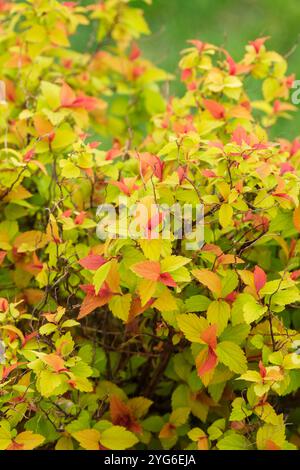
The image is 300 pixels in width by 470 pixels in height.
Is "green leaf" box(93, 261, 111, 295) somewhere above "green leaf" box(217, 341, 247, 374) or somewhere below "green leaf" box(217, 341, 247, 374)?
above

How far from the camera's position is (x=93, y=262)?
1.62 meters

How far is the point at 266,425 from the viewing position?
62.4 inches

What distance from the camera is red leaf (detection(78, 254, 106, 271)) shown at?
5.29 feet

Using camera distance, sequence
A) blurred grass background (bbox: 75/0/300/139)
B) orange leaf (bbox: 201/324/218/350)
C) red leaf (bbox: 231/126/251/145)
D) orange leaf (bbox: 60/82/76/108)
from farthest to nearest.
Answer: blurred grass background (bbox: 75/0/300/139), orange leaf (bbox: 60/82/76/108), red leaf (bbox: 231/126/251/145), orange leaf (bbox: 201/324/218/350)

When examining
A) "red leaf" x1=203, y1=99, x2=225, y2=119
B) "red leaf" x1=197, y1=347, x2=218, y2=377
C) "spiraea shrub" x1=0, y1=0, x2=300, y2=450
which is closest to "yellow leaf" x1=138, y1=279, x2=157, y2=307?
"spiraea shrub" x1=0, y1=0, x2=300, y2=450

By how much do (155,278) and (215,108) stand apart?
2.41 ft

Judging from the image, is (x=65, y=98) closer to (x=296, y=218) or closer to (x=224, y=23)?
(x=296, y=218)

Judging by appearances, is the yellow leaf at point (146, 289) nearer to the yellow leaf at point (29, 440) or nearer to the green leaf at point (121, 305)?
the green leaf at point (121, 305)

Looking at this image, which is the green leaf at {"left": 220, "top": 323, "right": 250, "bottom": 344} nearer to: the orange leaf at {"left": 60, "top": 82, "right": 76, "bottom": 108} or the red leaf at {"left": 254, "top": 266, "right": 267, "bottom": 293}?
the red leaf at {"left": 254, "top": 266, "right": 267, "bottom": 293}

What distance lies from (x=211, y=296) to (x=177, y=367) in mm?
215

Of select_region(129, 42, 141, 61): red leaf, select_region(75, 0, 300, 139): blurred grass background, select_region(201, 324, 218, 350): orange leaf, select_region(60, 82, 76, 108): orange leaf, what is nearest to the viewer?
select_region(201, 324, 218, 350): orange leaf

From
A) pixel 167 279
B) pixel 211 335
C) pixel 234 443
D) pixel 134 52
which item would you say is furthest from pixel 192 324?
pixel 134 52
